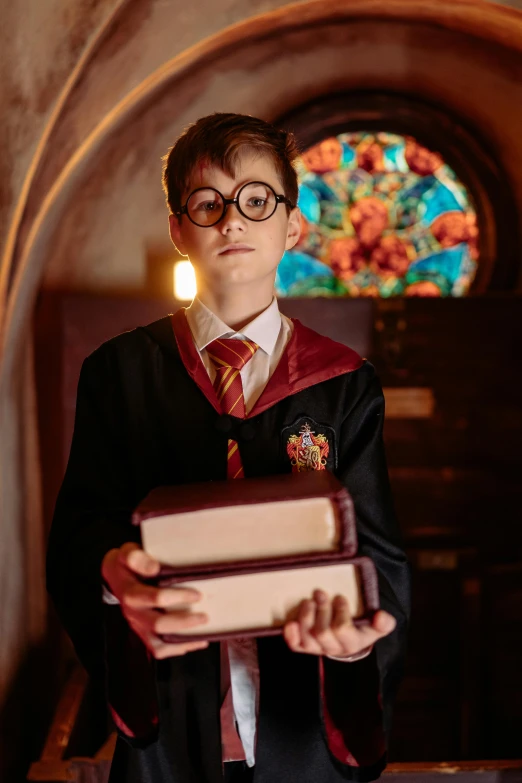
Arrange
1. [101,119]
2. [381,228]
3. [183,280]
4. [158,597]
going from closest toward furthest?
[158,597]
[101,119]
[183,280]
[381,228]

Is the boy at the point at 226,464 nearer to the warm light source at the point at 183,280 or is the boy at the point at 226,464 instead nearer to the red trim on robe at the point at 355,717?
the red trim on robe at the point at 355,717

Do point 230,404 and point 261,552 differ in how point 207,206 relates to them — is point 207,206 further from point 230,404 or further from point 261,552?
point 261,552

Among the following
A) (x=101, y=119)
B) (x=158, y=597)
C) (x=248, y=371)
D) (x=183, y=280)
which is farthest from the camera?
(x=183, y=280)

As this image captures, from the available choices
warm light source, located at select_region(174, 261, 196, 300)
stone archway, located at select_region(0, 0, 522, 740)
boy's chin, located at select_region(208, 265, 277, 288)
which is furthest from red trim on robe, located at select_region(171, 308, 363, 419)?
warm light source, located at select_region(174, 261, 196, 300)

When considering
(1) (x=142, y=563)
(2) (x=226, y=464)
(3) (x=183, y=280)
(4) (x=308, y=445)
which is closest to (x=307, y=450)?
(4) (x=308, y=445)

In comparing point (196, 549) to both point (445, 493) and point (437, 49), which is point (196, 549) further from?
point (437, 49)

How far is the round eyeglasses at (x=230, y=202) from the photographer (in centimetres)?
106

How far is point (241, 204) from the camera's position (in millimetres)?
1073

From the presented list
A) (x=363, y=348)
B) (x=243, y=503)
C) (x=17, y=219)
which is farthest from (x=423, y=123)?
(x=243, y=503)

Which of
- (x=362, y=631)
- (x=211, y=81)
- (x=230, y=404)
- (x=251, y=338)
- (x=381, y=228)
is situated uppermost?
(x=211, y=81)

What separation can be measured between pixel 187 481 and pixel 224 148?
0.54m

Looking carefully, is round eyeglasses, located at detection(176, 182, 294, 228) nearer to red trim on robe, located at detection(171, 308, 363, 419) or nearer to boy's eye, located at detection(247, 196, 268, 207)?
boy's eye, located at detection(247, 196, 268, 207)

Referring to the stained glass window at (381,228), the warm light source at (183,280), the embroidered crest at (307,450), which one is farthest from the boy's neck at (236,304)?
the stained glass window at (381,228)

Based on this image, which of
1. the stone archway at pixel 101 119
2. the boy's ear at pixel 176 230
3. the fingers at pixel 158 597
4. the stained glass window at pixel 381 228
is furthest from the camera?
the stained glass window at pixel 381 228
